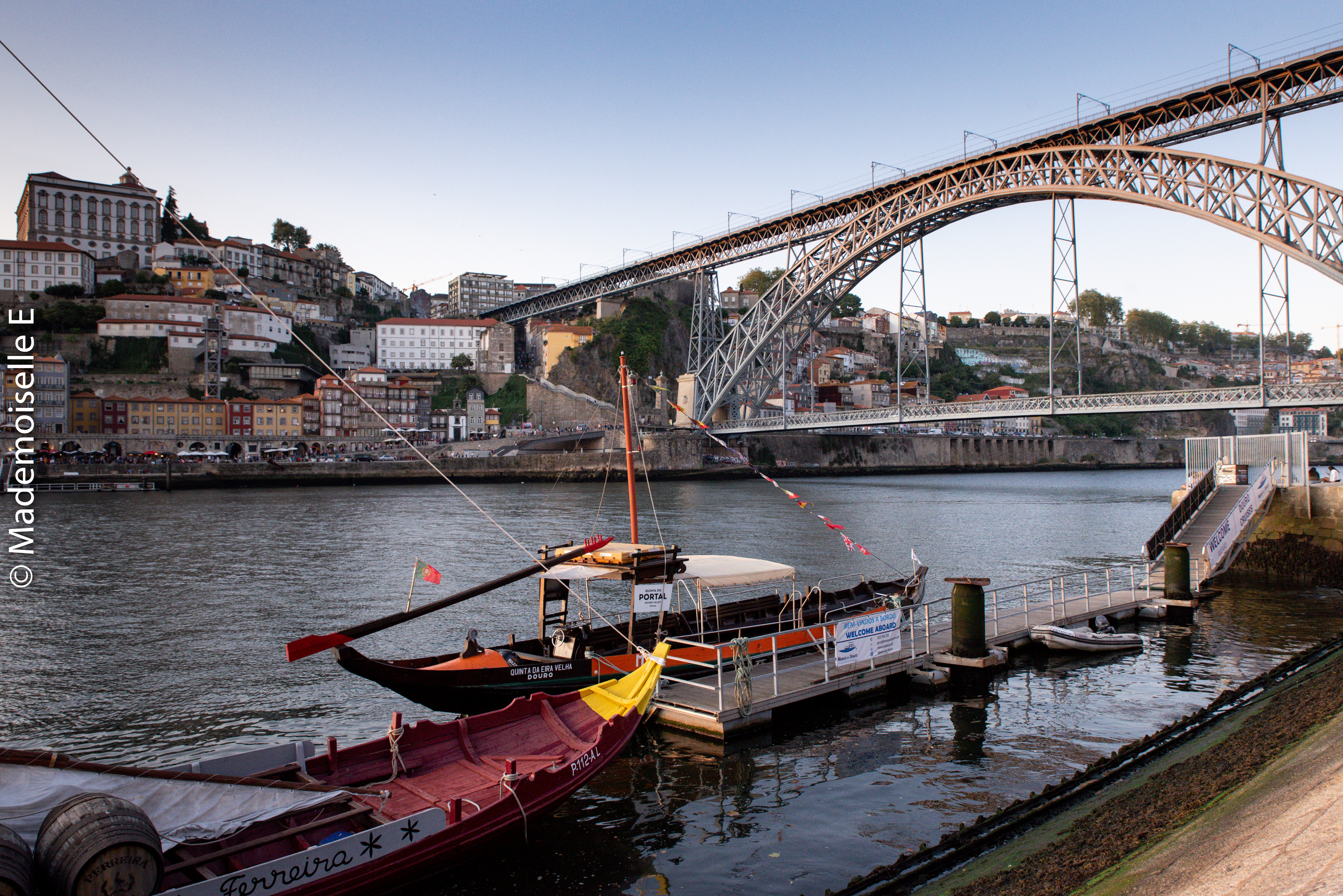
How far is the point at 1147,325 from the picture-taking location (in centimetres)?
13800

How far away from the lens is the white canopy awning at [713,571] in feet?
34.3

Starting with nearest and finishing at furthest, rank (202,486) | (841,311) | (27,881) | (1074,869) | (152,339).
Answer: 1. (27,881)
2. (1074,869)
3. (202,486)
4. (152,339)
5. (841,311)

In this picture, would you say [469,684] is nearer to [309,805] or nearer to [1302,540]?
[309,805]

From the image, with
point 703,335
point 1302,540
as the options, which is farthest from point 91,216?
point 1302,540

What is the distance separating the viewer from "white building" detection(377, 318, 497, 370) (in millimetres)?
88125

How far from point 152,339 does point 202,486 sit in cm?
2451

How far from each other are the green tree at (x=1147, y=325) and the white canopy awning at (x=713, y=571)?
480 ft

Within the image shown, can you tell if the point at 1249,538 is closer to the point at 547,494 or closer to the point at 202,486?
the point at 547,494

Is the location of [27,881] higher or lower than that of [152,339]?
lower

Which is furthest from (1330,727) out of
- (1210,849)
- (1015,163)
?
(1015,163)

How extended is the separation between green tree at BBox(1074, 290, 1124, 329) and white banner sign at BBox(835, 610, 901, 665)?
13328 centimetres

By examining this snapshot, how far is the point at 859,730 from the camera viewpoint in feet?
32.8

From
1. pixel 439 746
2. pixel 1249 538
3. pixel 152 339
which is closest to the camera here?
pixel 439 746

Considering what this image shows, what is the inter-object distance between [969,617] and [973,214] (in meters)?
39.4
